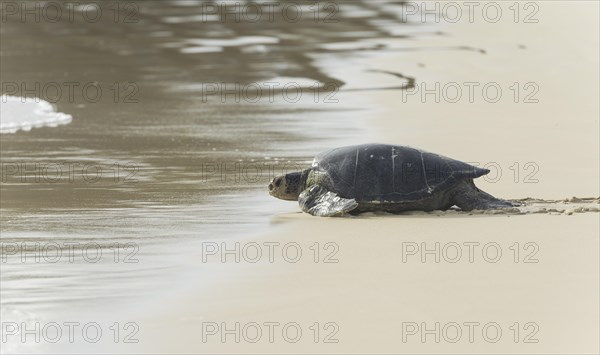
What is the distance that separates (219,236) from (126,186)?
2.28 m

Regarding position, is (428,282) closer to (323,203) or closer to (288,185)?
(323,203)

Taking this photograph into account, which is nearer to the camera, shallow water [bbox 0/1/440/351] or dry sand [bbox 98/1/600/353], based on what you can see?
dry sand [bbox 98/1/600/353]

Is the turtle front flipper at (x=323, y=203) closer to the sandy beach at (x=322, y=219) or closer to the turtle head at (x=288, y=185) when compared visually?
the sandy beach at (x=322, y=219)

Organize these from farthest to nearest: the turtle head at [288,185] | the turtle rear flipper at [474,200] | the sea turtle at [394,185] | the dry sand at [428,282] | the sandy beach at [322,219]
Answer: the turtle head at [288,185] → the sea turtle at [394,185] → the turtle rear flipper at [474,200] → the sandy beach at [322,219] → the dry sand at [428,282]

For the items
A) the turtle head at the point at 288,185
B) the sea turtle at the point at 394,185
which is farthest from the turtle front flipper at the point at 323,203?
the turtle head at the point at 288,185

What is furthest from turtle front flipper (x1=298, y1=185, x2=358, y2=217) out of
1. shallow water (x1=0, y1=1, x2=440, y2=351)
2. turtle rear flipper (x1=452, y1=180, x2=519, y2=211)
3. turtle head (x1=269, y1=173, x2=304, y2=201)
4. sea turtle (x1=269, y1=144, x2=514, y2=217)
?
turtle rear flipper (x1=452, y1=180, x2=519, y2=211)

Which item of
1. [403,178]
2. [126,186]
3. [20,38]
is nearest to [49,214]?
[126,186]

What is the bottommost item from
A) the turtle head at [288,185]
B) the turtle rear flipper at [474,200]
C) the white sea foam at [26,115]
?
the white sea foam at [26,115]

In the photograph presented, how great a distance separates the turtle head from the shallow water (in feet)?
0.50

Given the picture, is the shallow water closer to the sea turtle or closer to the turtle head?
the turtle head

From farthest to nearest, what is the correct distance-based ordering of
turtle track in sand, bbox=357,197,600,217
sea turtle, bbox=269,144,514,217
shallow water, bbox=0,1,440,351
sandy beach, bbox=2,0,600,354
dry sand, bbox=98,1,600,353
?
sea turtle, bbox=269,144,514,217, turtle track in sand, bbox=357,197,600,217, shallow water, bbox=0,1,440,351, sandy beach, bbox=2,0,600,354, dry sand, bbox=98,1,600,353

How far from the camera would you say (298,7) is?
934 inches

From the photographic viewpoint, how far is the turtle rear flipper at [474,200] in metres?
8.81

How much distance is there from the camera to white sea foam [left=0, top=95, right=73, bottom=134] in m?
14.4
